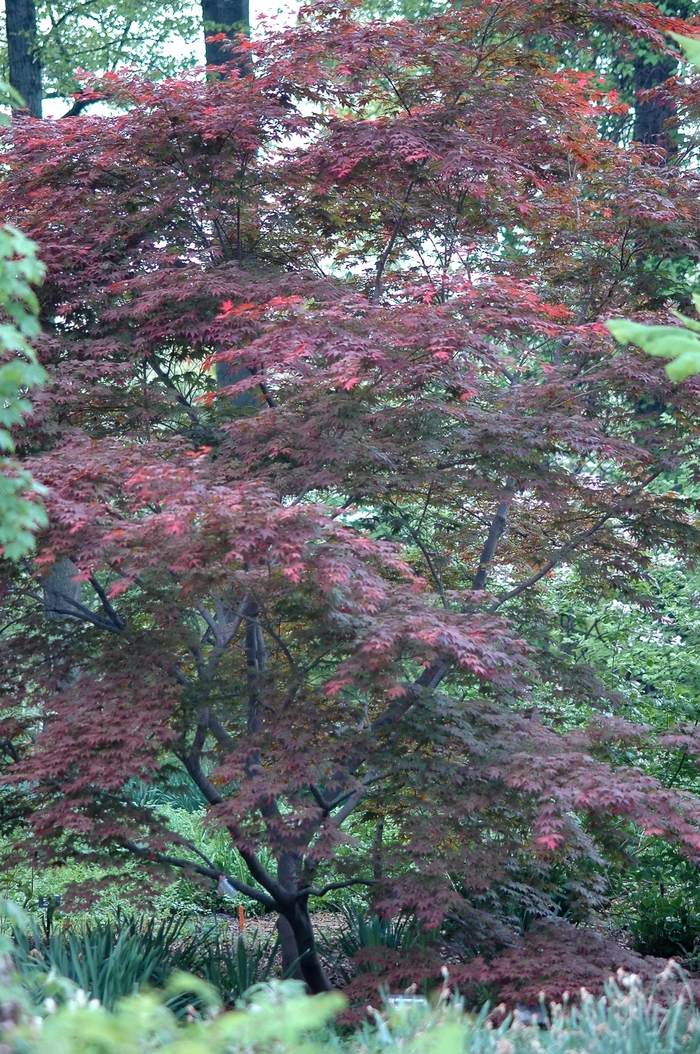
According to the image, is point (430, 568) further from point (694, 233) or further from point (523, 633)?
point (694, 233)

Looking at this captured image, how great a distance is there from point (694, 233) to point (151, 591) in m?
3.54

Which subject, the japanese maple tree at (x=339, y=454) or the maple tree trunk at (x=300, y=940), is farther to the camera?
the maple tree trunk at (x=300, y=940)

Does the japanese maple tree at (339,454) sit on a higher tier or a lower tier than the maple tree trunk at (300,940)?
higher

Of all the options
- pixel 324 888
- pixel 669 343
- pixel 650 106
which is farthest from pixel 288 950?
pixel 650 106

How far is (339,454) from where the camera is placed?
15.6 ft

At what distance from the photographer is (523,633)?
5871 mm

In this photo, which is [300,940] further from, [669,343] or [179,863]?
[669,343]

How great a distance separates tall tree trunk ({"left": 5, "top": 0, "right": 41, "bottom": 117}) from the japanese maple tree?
219 inches

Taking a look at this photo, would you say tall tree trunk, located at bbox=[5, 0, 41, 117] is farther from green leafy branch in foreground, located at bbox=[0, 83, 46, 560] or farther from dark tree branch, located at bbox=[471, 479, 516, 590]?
green leafy branch in foreground, located at bbox=[0, 83, 46, 560]

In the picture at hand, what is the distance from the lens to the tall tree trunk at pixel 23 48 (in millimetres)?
10719

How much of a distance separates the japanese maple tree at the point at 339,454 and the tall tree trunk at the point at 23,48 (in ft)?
18.2

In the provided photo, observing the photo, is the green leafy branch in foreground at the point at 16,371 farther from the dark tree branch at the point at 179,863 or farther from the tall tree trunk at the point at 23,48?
the tall tree trunk at the point at 23,48

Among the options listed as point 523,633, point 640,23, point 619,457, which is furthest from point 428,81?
point 523,633

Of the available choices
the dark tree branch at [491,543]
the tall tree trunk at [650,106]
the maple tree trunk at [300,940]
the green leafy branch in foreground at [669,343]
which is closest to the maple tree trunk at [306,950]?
the maple tree trunk at [300,940]
